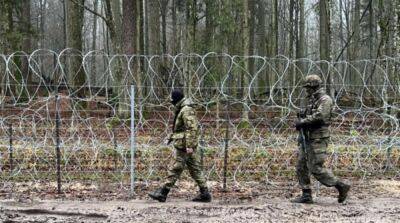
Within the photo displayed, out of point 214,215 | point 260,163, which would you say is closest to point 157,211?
point 214,215

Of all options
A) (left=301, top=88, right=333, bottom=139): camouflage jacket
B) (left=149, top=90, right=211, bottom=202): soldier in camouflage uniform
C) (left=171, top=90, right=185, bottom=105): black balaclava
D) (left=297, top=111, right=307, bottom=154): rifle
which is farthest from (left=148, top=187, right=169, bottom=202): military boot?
(left=301, top=88, right=333, bottom=139): camouflage jacket

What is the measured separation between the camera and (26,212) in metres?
8.05

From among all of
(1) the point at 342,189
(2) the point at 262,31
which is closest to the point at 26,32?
(2) the point at 262,31

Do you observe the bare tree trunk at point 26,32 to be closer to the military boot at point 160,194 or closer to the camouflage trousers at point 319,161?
the military boot at point 160,194

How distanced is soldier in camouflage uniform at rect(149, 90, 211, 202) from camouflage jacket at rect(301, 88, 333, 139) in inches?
67.3

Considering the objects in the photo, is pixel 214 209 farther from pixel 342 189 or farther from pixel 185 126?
pixel 342 189

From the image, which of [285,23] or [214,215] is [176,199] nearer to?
[214,215]

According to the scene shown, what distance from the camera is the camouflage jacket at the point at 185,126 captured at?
335 inches

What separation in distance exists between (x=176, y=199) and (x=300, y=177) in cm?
200

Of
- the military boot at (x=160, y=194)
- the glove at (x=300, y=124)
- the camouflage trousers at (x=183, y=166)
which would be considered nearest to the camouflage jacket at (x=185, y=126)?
the camouflage trousers at (x=183, y=166)

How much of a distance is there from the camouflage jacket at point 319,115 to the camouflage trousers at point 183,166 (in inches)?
69.5

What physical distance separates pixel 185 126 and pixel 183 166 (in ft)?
2.09

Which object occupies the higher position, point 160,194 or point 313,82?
point 313,82

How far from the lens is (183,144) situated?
28.3ft
